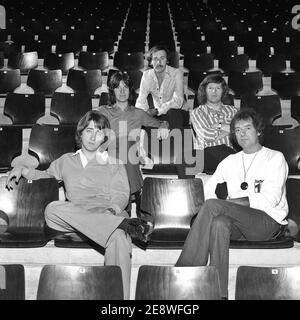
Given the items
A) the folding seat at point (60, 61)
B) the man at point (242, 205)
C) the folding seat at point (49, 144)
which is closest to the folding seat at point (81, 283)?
the man at point (242, 205)

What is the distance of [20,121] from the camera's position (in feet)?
14.6

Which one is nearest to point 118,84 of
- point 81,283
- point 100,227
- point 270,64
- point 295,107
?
point 100,227

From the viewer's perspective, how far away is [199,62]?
5.68 metres

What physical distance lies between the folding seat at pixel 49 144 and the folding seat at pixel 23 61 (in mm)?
2313

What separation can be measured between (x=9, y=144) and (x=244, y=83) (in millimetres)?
2184

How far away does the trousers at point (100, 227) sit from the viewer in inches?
103

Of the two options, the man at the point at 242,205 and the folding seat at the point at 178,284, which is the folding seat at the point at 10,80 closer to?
the man at the point at 242,205

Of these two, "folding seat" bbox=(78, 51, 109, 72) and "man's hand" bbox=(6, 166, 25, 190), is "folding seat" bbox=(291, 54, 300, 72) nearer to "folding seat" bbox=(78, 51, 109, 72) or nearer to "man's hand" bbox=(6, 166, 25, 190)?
"folding seat" bbox=(78, 51, 109, 72)

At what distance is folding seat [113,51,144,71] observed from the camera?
5.71 m

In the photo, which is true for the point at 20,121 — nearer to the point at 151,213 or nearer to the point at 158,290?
the point at 151,213

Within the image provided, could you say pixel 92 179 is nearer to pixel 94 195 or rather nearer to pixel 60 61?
pixel 94 195

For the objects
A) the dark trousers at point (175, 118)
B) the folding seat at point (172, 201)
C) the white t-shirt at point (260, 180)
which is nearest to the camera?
the white t-shirt at point (260, 180)

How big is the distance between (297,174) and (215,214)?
3.17ft

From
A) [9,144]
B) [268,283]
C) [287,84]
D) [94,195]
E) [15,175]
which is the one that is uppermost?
[287,84]
